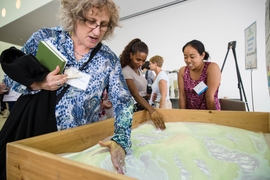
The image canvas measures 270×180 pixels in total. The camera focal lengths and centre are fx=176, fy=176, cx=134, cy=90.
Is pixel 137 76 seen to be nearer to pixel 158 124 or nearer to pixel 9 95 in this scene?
pixel 158 124

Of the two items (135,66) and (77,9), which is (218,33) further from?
(77,9)

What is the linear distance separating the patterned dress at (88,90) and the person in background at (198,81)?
0.89 m

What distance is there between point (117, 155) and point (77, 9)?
62 cm

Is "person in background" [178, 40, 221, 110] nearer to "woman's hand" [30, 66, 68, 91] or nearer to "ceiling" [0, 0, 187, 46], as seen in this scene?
"woman's hand" [30, 66, 68, 91]

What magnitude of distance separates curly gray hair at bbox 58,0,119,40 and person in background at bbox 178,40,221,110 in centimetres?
94

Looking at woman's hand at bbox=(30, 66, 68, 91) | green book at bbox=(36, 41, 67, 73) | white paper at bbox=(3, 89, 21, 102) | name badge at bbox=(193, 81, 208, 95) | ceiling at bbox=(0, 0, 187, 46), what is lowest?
white paper at bbox=(3, 89, 21, 102)

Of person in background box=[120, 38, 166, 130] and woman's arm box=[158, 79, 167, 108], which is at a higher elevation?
person in background box=[120, 38, 166, 130]

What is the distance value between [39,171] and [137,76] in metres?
1.16

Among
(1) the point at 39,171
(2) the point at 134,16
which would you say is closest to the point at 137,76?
(1) the point at 39,171

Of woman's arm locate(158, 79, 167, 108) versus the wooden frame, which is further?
woman's arm locate(158, 79, 167, 108)

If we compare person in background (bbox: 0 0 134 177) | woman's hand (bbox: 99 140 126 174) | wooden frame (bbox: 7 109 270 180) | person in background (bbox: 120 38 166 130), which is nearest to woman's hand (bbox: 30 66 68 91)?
person in background (bbox: 0 0 134 177)

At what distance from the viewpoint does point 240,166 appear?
2.27 feet

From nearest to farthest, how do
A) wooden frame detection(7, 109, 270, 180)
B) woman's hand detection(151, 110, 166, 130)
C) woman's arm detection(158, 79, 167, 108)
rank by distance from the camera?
wooden frame detection(7, 109, 270, 180)
woman's hand detection(151, 110, 166, 130)
woman's arm detection(158, 79, 167, 108)

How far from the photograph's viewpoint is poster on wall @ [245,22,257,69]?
2330 millimetres
